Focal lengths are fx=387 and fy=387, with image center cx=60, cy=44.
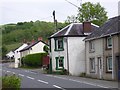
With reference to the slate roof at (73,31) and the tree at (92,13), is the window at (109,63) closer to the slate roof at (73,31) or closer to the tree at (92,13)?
the slate roof at (73,31)

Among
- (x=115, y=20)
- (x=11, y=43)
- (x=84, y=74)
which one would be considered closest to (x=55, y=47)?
(x=84, y=74)

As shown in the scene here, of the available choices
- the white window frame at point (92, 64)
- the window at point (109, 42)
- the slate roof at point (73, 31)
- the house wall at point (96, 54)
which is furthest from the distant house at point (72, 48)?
the window at point (109, 42)

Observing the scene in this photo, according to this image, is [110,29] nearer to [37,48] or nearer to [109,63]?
[109,63]

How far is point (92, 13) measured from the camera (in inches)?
3270

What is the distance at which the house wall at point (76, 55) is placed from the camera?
158 feet

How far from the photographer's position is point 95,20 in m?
82.1

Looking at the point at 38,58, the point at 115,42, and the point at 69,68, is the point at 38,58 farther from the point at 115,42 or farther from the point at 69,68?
the point at 115,42

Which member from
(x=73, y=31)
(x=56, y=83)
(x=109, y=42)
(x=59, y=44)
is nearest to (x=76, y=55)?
(x=73, y=31)

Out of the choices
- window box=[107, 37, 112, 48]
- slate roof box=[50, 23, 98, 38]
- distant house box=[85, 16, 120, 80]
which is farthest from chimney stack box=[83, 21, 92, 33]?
window box=[107, 37, 112, 48]

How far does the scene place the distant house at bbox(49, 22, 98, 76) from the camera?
48.5 m

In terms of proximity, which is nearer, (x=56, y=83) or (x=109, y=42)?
(x=56, y=83)

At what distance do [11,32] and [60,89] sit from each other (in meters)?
112

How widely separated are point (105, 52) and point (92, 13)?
46061 mm

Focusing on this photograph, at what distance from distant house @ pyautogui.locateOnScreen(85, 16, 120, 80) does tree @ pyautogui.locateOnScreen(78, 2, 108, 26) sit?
1507 inches
